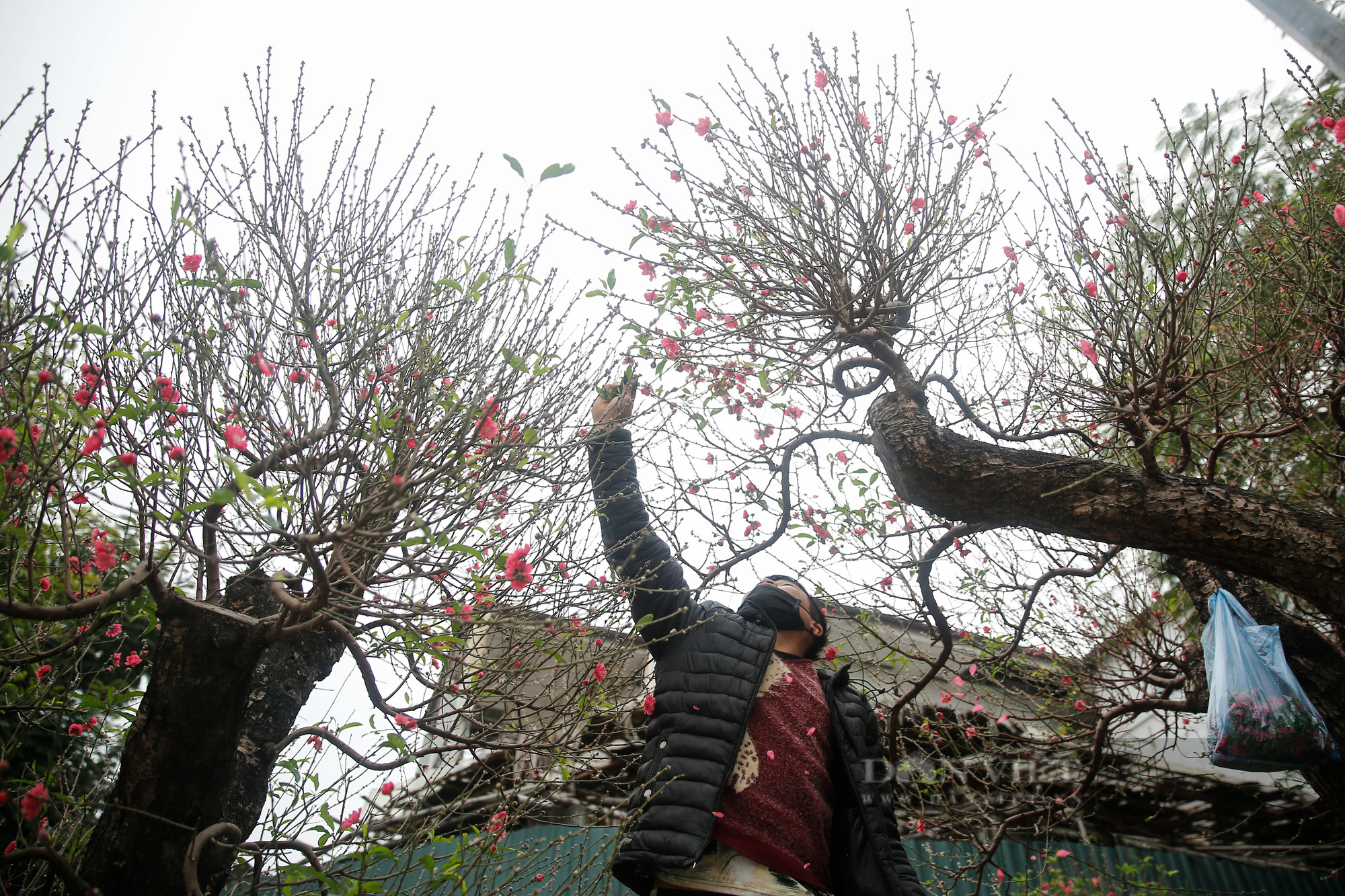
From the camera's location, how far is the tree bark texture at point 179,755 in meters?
1.64

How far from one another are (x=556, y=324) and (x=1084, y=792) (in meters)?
4.13

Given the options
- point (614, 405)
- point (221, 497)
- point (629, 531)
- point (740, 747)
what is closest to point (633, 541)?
point (629, 531)

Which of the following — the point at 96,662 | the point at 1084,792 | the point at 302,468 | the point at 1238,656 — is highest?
the point at 96,662

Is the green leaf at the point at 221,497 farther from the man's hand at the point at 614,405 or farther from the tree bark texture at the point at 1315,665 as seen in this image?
the tree bark texture at the point at 1315,665

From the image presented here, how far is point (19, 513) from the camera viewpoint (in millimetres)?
1781

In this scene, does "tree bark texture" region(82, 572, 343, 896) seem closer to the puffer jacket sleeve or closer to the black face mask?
the puffer jacket sleeve

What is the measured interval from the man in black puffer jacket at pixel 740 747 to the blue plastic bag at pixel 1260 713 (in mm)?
1274

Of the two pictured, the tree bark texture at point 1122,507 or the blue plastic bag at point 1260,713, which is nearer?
the tree bark texture at point 1122,507

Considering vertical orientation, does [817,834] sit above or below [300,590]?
below

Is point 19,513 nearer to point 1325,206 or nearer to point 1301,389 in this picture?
point 1325,206

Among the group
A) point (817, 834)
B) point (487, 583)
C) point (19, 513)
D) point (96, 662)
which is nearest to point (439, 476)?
point (487, 583)

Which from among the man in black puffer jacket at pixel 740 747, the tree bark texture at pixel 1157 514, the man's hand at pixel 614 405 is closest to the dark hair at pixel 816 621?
the man in black puffer jacket at pixel 740 747

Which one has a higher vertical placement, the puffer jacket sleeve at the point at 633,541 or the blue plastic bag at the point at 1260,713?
the puffer jacket sleeve at the point at 633,541

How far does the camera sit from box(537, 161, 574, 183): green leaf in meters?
2.01
